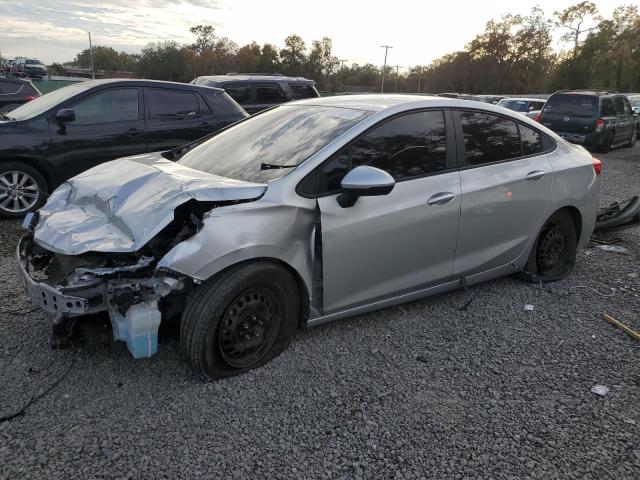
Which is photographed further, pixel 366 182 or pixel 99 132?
pixel 99 132

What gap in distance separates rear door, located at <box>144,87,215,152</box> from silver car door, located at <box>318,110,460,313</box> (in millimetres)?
4232

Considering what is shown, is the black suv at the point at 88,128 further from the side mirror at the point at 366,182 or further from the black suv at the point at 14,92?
the black suv at the point at 14,92

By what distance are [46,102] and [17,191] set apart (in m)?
1.23

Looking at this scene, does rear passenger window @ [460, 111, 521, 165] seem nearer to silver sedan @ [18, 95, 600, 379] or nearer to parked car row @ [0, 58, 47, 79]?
silver sedan @ [18, 95, 600, 379]

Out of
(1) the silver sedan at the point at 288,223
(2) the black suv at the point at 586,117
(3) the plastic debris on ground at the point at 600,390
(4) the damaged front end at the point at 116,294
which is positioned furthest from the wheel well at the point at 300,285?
(2) the black suv at the point at 586,117

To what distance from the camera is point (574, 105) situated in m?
14.7

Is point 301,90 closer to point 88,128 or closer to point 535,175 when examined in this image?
point 88,128

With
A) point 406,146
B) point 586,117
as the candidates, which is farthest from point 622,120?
point 406,146

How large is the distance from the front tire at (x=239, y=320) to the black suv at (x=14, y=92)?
9.95m

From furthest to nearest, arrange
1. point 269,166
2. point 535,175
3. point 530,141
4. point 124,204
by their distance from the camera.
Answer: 1. point 530,141
2. point 535,175
3. point 269,166
4. point 124,204

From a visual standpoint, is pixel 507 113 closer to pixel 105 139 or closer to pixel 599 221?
pixel 599 221

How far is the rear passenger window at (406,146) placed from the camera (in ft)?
11.0

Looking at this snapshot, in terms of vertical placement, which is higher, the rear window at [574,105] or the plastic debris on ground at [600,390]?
the rear window at [574,105]

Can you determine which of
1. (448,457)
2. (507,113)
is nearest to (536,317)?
(507,113)
